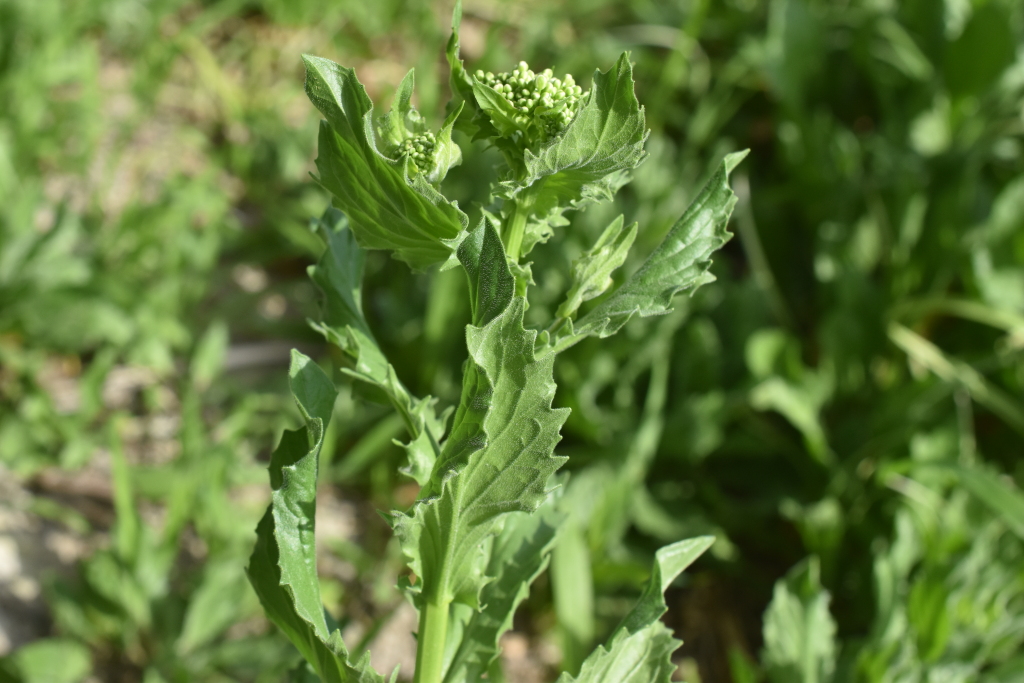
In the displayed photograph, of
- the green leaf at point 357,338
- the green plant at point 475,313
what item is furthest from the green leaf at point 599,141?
the green leaf at point 357,338

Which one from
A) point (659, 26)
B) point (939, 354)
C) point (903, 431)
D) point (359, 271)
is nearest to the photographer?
point (359, 271)

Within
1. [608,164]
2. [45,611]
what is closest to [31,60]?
[45,611]

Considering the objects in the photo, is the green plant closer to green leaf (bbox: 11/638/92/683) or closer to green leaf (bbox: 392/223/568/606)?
green leaf (bbox: 392/223/568/606)

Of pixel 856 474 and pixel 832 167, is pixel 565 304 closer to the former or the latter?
pixel 856 474

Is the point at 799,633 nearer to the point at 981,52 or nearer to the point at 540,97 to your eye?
the point at 540,97

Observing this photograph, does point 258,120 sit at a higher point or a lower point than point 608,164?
lower

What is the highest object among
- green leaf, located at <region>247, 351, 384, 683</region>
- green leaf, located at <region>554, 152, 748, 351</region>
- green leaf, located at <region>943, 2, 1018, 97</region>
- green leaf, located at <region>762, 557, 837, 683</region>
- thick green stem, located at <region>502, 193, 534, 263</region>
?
thick green stem, located at <region>502, 193, 534, 263</region>

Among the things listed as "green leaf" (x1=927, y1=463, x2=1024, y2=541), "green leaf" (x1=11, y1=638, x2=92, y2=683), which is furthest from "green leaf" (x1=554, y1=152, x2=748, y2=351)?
"green leaf" (x1=11, y1=638, x2=92, y2=683)
